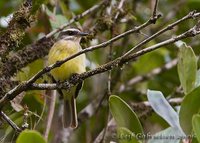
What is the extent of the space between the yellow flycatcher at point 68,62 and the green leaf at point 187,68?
1.01 metres

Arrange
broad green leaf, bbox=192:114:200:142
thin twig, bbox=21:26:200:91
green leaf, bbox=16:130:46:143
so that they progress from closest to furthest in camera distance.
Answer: green leaf, bbox=16:130:46:143 < broad green leaf, bbox=192:114:200:142 < thin twig, bbox=21:26:200:91

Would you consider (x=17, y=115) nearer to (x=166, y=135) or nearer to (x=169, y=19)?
(x=166, y=135)

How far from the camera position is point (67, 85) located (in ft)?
7.43

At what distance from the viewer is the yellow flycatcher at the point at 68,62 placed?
9.94 ft

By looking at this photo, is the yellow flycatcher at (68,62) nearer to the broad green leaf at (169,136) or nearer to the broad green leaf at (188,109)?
the broad green leaf at (169,136)

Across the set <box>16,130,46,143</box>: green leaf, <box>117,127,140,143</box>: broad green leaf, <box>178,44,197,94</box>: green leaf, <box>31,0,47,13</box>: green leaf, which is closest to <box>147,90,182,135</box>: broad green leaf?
<box>178,44,197,94</box>: green leaf

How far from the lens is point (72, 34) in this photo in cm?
339

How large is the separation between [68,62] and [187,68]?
3.51ft

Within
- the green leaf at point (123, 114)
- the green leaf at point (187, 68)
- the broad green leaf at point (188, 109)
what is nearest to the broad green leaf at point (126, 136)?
the green leaf at point (123, 114)

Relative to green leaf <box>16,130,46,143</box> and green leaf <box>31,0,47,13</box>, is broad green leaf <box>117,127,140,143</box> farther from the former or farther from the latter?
green leaf <box>31,0,47,13</box>

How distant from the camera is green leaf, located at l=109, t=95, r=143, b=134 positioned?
75.6 inches

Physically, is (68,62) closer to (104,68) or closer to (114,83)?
(114,83)

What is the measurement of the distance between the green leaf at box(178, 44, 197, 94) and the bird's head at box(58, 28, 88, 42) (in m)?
1.11

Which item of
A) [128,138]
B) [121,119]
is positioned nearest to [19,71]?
[121,119]
